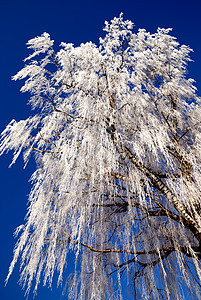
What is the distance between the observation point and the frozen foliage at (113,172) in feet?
8.89

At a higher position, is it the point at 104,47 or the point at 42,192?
the point at 104,47

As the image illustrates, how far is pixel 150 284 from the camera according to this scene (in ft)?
9.66

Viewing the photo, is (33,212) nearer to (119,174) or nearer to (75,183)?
(75,183)

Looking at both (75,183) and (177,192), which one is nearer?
(177,192)

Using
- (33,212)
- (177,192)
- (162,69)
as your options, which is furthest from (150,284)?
(162,69)

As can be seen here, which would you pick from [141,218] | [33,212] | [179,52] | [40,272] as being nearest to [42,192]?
[33,212]

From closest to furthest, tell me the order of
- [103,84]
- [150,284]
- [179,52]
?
[150,284] < [103,84] < [179,52]

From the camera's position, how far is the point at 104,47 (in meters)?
3.89

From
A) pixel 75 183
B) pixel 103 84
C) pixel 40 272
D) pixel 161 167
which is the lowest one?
pixel 40 272

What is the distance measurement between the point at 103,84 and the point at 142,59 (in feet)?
2.90

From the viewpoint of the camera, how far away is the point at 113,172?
3043mm

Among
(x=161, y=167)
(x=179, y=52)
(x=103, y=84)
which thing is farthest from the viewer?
(x=179, y=52)

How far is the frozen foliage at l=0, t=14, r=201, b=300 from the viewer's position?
2711 millimetres

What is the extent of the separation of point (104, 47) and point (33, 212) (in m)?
2.92
